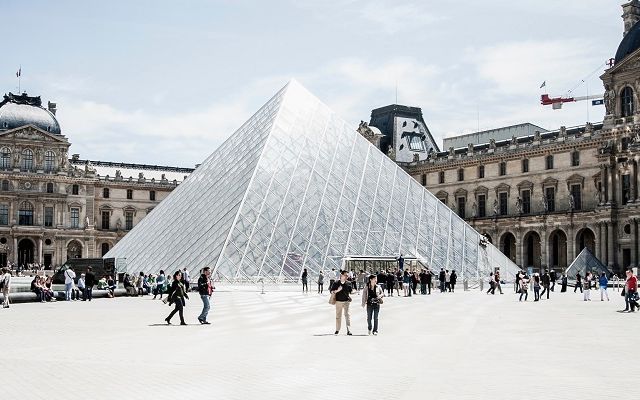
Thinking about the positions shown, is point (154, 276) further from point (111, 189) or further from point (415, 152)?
point (111, 189)

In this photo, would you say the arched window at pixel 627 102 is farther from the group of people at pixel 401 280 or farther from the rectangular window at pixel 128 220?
the rectangular window at pixel 128 220

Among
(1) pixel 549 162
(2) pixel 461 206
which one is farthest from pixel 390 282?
(2) pixel 461 206

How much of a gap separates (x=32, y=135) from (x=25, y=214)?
750cm

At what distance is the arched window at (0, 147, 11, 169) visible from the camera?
7806 centimetres

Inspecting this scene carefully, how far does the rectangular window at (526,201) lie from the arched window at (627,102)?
11.2 m

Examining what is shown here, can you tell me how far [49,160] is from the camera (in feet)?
263

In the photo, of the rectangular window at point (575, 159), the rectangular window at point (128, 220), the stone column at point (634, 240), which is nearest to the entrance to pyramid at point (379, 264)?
the stone column at point (634, 240)

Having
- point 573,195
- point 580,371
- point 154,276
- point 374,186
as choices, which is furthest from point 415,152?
point 580,371

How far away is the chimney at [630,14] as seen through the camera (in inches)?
2367

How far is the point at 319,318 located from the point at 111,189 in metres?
71.4

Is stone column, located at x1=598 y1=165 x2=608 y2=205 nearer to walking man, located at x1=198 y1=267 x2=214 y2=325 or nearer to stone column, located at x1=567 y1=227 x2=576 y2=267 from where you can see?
stone column, located at x1=567 y1=227 x2=576 y2=267

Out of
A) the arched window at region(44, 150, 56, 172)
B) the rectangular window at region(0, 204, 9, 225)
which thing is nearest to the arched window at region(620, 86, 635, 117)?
the arched window at region(44, 150, 56, 172)

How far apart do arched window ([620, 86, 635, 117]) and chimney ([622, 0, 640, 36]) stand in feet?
20.0

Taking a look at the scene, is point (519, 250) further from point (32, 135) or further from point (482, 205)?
point (32, 135)
